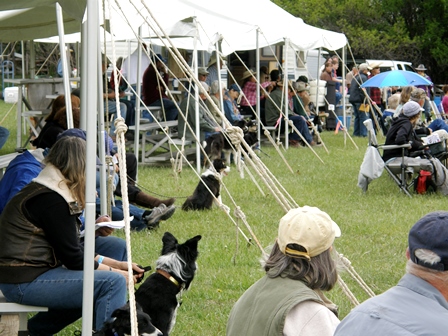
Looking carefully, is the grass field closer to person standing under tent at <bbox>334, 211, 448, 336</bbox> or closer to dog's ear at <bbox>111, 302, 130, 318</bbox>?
dog's ear at <bbox>111, 302, 130, 318</bbox>

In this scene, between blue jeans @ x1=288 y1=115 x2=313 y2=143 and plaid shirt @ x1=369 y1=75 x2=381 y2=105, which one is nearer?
blue jeans @ x1=288 y1=115 x2=313 y2=143

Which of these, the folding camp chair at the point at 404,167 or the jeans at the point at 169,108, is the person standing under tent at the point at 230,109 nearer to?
the jeans at the point at 169,108

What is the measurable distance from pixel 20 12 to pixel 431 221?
6.02 m

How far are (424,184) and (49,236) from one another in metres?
7.47

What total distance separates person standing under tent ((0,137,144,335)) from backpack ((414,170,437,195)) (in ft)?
23.6

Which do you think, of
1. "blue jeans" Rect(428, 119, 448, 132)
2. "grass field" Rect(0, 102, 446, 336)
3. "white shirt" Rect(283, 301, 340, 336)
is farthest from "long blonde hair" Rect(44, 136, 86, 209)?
"blue jeans" Rect(428, 119, 448, 132)

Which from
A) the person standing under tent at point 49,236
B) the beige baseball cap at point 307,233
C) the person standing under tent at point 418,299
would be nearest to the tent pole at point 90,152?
the person standing under tent at point 49,236

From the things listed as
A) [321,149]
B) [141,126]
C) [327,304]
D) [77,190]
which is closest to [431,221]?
[327,304]

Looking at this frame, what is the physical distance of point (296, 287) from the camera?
3.04 meters

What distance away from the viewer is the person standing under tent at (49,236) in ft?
13.7

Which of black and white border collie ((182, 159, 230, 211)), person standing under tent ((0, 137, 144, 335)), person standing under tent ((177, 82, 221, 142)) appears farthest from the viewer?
person standing under tent ((177, 82, 221, 142))

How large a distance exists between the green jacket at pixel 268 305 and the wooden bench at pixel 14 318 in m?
1.53

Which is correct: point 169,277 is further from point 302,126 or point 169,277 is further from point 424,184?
point 302,126

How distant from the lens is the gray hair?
10.2 feet
